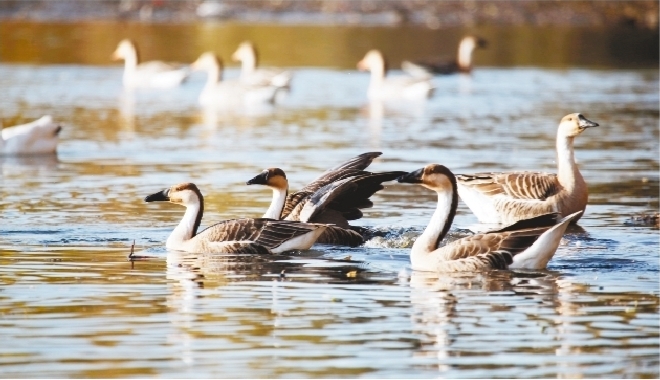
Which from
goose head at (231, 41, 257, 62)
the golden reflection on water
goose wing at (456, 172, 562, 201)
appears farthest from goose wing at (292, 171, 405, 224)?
the golden reflection on water

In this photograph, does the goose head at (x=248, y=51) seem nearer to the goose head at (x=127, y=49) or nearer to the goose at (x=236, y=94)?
the goose head at (x=127, y=49)

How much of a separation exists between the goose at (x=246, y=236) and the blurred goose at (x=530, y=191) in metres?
2.88

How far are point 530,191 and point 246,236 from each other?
3.99 m

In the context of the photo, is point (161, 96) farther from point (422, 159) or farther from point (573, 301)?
point (573, 301)

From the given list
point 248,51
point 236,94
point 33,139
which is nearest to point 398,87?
point 236,94

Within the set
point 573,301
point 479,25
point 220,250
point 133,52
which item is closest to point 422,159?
point 220,250

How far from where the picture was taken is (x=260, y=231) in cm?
1388

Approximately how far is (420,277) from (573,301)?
5.68 ft

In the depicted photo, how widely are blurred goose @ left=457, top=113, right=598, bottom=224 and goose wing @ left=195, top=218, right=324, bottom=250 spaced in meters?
3.06

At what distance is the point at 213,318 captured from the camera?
34.6ft

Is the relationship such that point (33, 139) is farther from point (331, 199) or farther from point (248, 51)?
point (248, 51)

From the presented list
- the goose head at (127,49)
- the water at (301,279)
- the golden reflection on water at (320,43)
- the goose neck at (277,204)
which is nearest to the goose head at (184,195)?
the water at (301,279)

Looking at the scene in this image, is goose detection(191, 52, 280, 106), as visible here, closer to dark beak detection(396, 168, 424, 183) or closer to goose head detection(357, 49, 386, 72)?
goose head detection(357, 49, 386, 72)

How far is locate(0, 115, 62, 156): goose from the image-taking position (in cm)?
2319
